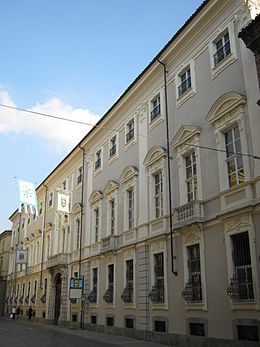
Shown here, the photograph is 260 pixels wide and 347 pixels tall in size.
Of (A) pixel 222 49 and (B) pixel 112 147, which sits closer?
(A) pixel 222 49

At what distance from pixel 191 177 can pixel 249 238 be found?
451 centimetres

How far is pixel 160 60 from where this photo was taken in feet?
64.2

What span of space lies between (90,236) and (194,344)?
12.8m

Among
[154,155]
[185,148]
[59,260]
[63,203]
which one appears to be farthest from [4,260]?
[185,148]

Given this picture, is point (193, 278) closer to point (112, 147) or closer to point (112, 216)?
point (112, 216)

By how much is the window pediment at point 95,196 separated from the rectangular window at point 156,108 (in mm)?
6991

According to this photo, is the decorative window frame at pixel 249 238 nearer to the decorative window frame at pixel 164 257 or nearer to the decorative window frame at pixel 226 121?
the decorative window frame at pixel 226 121

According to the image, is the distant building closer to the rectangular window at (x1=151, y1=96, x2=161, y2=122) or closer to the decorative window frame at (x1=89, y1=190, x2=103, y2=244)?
the decorative window frame at (x1=89, y1=190, x2=103, y2=244)

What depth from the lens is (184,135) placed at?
56.0 ft

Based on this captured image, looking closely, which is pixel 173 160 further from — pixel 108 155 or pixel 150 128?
pixel 108 155

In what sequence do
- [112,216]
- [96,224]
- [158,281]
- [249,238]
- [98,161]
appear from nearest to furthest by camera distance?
1. [249,238]
2. [158,281]
3. [112,216]
4. [96,224]
5. [98,161]

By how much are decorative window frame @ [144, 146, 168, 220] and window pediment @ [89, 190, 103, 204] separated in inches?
239

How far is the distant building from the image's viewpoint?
53188mm

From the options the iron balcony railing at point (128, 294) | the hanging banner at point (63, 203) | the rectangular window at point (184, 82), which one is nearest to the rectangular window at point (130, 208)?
the iron balcony railing at point (128, 294)
